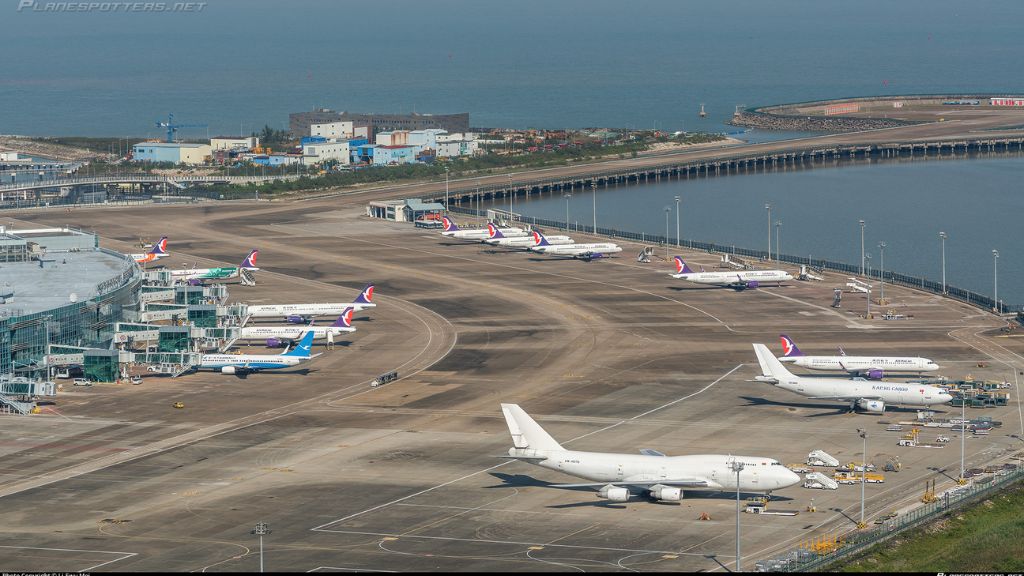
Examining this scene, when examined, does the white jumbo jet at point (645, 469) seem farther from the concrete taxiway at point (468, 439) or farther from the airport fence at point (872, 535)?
the airport fence at point (872, 535)

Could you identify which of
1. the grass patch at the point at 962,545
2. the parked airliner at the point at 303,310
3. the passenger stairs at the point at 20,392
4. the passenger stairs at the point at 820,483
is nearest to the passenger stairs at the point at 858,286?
the parked airliner at the point at 303,310

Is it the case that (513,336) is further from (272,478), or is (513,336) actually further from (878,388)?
(272,478)

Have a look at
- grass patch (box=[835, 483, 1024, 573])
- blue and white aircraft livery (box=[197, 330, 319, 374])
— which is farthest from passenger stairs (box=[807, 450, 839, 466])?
blue and white aircraft livery (box=[197, 330, 319, 374])

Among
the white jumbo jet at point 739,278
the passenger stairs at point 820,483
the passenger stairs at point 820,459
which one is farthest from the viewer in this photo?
the white jumbo jet at point 739,278

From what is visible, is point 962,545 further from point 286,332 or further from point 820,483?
point 286,332

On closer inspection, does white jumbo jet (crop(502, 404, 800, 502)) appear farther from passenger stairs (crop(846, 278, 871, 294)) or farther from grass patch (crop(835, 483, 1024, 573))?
passenger stairs (crop(846, 278, 871, 294))

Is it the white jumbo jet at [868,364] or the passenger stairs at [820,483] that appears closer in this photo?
the passenger stairs at [820,483]

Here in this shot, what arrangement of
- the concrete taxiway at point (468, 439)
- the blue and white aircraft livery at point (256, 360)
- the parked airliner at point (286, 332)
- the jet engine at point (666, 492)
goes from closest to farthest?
the concrete taxiway at point (468, 439), the jet engine at point (666, 492), the blue and white aircraft livery at point (256, 360), the parked airliner at point (286, 332)

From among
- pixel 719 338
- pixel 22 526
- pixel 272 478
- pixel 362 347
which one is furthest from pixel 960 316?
pixel 22 526
